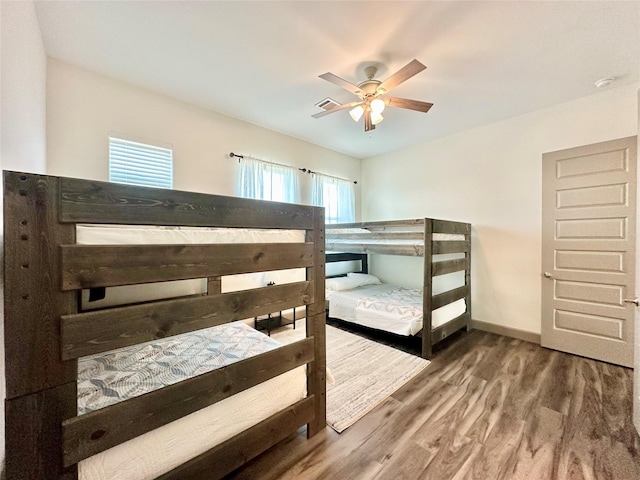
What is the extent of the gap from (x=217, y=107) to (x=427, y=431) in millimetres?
3842

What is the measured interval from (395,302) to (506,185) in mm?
2188

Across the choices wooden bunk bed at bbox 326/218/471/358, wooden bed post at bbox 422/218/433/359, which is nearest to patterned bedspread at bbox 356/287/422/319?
wooden bed post at bbox 422/218/433/359

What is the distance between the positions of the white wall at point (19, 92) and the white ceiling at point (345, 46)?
30 cm

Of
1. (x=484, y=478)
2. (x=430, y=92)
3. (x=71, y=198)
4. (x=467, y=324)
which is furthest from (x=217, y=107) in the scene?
(x=467, y=324)

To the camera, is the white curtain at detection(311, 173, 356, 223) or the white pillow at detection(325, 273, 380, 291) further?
the white curtain at detection(311, 173, 356, 223)

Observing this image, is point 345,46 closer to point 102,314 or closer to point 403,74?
point 403,74

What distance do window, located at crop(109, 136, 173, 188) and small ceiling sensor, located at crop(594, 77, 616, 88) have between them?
4.59 meters

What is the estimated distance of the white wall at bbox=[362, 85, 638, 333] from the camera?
2.87 meters

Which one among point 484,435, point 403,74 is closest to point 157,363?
point 484,435

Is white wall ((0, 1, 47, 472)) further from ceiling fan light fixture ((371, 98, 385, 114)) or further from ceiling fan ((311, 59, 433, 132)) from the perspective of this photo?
ceiling fan light fixture ((371, 98, 385, 114))

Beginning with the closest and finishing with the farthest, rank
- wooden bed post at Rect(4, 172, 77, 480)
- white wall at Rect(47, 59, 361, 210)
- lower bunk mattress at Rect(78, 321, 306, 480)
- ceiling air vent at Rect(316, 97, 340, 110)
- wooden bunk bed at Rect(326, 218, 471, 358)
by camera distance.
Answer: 1. wooden bed post at Rect(4, 172, 77, 480)
2. lower bunk mattress at Rect(78, 321, 306, 480)
3. white wall at Rect(47, 59, 361, 210)
4. ceiling air vent at Rect(316, 97, 340, 110)
5. wooden bunk bed at Rect(326, 218, 471, 358)

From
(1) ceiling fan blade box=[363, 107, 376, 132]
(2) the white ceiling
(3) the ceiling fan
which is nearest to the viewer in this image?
(2) the white ceiling

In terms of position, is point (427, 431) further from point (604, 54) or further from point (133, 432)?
point (604, 54)

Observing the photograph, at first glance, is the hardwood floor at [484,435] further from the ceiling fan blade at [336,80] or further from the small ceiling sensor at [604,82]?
the small ceiling sensor at [604,82]
